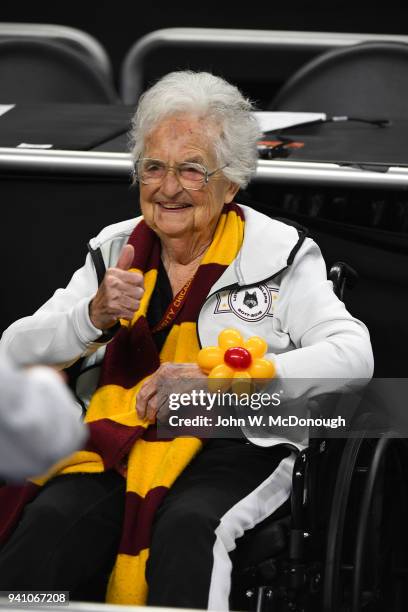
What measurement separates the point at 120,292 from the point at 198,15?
3.83 m

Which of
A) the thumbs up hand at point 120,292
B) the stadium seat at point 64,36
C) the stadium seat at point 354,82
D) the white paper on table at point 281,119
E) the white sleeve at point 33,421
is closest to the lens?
the white sleeve at point 33,421

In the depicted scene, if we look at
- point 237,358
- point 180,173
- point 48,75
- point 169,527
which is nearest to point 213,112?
point 180,173

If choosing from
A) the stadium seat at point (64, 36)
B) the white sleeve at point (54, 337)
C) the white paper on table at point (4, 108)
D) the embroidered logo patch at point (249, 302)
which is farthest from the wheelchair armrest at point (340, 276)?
the stadium seat at point (64, 36)

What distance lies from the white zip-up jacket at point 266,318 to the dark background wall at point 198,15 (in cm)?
351

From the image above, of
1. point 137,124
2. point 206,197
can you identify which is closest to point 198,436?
point 206,197

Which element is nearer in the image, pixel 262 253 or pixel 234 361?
pixel 234 361

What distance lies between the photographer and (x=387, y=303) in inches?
116

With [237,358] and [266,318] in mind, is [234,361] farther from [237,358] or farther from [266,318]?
[266,318]

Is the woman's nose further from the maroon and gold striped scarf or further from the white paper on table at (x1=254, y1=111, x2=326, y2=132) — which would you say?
the white paper on table at (x1=254, y1=111, x2=326, y2=132)

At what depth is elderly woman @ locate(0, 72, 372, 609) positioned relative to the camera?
2.29 meters

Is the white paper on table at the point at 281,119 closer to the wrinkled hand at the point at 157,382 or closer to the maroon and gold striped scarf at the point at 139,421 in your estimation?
the maroon and gold striped scarf at the point at 139,421

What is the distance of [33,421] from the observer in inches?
52.6

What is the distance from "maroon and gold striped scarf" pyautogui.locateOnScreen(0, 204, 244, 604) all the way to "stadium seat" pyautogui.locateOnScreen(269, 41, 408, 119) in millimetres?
1540

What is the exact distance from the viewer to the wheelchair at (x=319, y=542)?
7.22 feet
